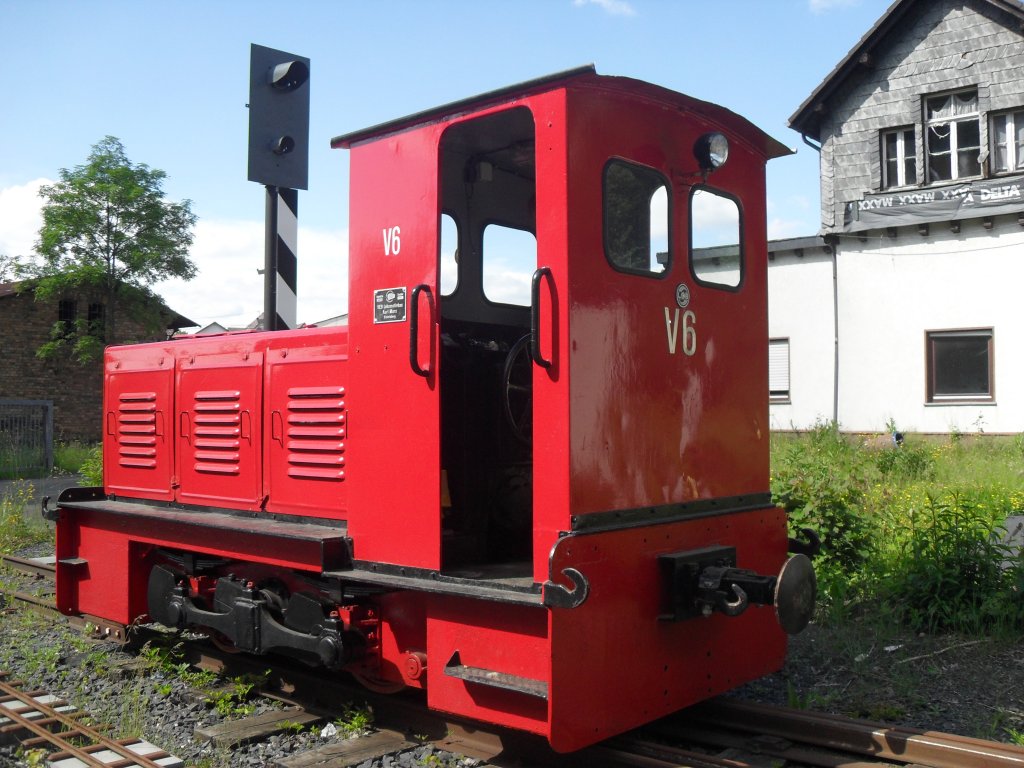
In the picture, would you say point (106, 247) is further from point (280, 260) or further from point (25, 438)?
point (280, 260)

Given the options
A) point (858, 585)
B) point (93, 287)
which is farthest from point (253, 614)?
point (93, 287)

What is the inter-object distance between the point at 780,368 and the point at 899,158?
453cm

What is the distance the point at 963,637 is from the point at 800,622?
7.90 ft

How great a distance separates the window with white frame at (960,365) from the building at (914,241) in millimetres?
25

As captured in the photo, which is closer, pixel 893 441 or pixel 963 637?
pixel 963 637

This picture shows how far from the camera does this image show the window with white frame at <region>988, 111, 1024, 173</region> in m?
16.2

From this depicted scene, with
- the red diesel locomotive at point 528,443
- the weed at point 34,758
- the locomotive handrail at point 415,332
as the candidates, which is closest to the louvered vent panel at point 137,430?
the red diesel locomotive at point 528,443

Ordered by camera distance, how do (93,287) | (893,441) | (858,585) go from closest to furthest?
(858,585) < (893,441) < (93,287)

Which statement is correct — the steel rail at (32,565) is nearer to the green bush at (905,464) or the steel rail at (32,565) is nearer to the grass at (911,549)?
the grass at (911,549)

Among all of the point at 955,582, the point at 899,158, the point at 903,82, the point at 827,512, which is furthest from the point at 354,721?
the point at 903,82

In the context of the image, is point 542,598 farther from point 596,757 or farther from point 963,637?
point 963,637

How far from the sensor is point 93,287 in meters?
29.2

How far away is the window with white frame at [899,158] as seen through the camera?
17.4 metres

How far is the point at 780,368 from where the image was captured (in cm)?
1858
